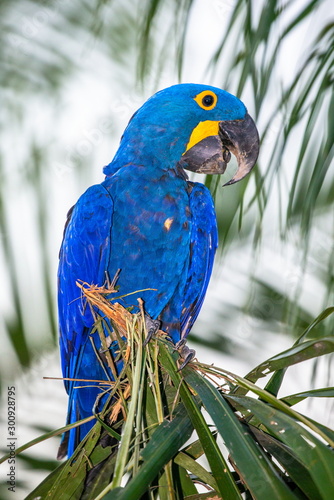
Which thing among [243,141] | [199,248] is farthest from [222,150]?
[199,248]

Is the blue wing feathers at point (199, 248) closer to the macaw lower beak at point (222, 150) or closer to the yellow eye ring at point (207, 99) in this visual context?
the macaw lower beak at point (222, 150)

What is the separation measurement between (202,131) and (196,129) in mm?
22

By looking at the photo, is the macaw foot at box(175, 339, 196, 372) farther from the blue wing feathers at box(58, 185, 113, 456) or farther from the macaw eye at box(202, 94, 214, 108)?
the macaw eye at box(202, 94, 214, 108)

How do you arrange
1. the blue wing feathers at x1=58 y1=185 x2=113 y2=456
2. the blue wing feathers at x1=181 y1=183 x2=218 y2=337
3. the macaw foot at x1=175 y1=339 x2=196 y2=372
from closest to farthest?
the macaw foot at x1=175 y1=339 x2=196 y2=372 → the blue wing feathers at x1=58 y1=185 x2=113 y2=456 → the blue wing feathers at x1=181 y1=183 x2=218 y2=337

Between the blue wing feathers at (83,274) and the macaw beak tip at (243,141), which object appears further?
the macaw beak tip at (243,141)

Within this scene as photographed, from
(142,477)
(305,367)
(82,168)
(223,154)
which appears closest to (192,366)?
(142,477)

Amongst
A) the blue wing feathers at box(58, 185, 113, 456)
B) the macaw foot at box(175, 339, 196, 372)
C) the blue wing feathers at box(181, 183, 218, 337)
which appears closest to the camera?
the macaw foot at box(175, 339, 196, 372)

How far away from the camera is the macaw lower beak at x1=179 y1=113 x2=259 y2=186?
5.88ft

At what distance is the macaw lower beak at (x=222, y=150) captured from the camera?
5.88 ft

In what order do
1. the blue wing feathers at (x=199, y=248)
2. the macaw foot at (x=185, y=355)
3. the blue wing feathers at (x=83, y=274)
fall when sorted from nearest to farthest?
the macaw foot at (x=185, y=355)
the blue wing feathers at (x=83, y=274)
the blue wing feathers at (x=199, y=248)

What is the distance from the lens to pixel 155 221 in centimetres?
162

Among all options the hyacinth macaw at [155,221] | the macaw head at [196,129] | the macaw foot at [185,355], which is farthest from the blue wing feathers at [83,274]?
the macaw foot at [185,355]

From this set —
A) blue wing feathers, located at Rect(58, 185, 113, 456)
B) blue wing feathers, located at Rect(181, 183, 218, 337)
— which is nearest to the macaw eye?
blue wing feathers, located at Rect(181, 183, 218, 337)

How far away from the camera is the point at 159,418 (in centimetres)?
90
